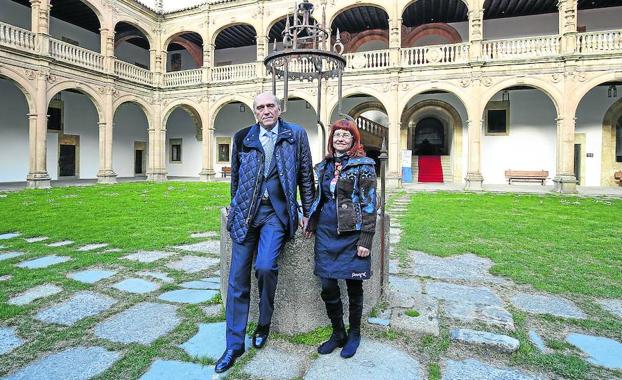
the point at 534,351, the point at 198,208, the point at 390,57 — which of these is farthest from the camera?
the point at 390,57

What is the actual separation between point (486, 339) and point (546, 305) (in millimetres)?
1153

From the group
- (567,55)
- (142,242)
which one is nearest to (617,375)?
(142,242)

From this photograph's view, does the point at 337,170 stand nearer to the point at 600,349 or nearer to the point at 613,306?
the point at 600,349

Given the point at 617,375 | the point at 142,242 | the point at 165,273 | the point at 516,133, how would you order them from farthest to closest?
the point at 516,133
the point at 142,242
the point at 165,273
the point at 617,375

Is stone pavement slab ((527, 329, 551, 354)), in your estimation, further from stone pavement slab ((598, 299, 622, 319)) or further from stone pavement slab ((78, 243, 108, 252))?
stone pavement slab ((78, 243, 108, 252))

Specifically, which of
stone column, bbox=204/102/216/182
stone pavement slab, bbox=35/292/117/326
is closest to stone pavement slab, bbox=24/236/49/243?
stone pavement slab, bbox=35/292/117/326

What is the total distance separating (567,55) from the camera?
46.6 ft

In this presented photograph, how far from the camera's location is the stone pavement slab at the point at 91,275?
378cm

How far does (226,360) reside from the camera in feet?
7.36

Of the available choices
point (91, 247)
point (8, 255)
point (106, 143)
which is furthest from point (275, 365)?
point (106, 143)

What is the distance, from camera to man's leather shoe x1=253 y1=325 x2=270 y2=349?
98.4 inches

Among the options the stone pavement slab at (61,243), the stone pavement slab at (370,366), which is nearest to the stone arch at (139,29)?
the stone pavement slab at (61,243)

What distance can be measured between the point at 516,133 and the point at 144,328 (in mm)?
19347

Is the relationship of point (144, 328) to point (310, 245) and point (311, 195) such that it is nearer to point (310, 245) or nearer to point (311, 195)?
point (310, 245)
